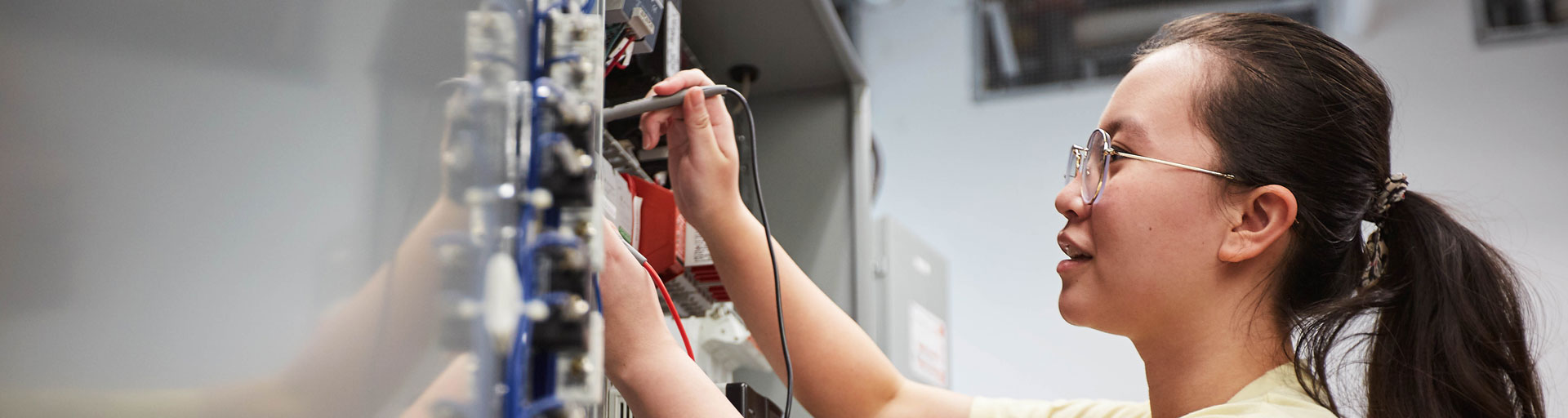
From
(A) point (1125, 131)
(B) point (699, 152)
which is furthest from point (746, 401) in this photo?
(A) point (1125, 131)

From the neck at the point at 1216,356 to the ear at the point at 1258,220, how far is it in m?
0.06

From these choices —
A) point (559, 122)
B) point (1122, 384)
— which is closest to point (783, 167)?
point (559, 122)

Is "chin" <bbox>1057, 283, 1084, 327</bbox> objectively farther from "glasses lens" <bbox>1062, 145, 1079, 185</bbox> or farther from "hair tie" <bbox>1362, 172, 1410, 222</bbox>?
"hair tie" <bbox>1362, 172, 1410, 222</bbox>

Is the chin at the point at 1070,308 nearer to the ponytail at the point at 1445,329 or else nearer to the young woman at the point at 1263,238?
the young woman at the point at 1263,238

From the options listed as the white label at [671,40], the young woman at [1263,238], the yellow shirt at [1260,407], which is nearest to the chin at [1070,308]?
the young woman at [1263,238]

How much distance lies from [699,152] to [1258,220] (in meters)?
0.55

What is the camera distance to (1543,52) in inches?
133

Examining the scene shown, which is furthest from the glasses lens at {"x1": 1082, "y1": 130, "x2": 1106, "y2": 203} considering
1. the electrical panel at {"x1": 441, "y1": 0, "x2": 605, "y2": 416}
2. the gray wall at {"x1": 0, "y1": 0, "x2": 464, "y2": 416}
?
the gray wall at {"x1": 0, "y1": 0, "x2": 464, "y2": 416}

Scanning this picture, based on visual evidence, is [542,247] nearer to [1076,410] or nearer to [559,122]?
[559,122]

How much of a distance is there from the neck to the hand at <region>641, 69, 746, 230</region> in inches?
18.1

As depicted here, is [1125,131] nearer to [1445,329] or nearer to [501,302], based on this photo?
[1445,329]

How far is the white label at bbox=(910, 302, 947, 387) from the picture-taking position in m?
2.24

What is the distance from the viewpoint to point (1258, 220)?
1024 mm

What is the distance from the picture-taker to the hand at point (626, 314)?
76 cm
